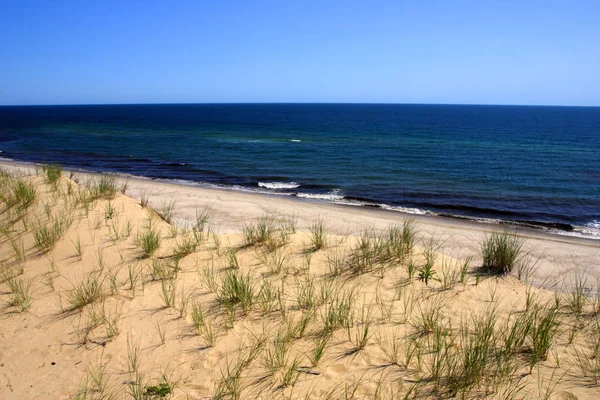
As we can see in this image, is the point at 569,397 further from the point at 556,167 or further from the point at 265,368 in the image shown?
the point at 556,167

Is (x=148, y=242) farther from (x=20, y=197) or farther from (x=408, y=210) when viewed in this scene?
(x=408, y=210)

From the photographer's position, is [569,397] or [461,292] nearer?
[569,397]

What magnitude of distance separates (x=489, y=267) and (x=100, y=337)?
6.37 metres

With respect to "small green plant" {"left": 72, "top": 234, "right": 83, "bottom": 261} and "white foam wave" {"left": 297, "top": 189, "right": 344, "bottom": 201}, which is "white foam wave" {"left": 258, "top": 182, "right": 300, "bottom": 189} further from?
"small green plant" {"left": 72, "top": 234, "right": 83, "bottom": 261}

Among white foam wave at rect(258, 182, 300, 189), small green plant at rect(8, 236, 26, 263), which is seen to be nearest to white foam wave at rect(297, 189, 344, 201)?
white foam wave at rect(258, 182, 300, 189)

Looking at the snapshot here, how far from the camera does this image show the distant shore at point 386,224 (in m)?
9.01

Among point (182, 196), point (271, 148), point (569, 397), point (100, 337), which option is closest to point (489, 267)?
point (569, 397)

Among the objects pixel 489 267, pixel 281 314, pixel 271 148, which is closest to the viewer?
pixel 281 314

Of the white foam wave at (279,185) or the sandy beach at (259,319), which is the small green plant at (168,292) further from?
the white foam wave at (279,185)

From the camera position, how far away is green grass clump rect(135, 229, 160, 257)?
21.7 feet

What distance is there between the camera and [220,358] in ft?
13.2

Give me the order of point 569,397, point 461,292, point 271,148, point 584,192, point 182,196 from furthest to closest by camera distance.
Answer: point 271,148 → point 584,192 → point 182,196 → point 461,292 → point 569,397

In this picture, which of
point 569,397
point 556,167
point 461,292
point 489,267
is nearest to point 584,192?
point 556,167

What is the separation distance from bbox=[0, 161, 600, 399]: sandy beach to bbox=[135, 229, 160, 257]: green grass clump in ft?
0.23
